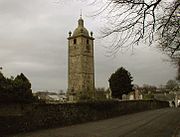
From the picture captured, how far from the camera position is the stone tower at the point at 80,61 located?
227 feet

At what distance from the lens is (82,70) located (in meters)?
70.1

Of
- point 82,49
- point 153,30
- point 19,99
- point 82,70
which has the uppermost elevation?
point 82,49

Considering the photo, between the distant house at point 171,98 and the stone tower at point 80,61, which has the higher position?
the stone tower at point 80,61

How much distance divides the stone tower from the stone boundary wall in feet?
104

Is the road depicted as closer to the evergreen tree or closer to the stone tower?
the evergreen tree

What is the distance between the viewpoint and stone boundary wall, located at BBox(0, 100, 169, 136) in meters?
19.6

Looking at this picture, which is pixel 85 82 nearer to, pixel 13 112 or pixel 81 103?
pixel 81 103

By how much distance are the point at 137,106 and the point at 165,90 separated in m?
71.1

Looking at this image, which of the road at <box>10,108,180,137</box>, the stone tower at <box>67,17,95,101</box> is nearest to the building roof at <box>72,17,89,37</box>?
the stone tower at <box>67,17,95,101</box>

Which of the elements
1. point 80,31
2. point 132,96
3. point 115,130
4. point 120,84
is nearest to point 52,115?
point 115,130

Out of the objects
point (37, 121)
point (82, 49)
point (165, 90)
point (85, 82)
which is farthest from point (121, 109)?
point (165, 90)

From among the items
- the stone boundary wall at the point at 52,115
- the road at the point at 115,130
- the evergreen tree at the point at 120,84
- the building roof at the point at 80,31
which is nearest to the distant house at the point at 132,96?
the evergreen tree at the point at 120,84

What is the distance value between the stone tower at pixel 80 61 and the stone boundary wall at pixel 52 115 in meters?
31.6

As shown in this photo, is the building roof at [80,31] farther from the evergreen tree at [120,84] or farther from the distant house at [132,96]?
the distant house at [132,96]
